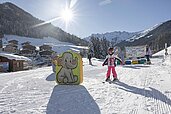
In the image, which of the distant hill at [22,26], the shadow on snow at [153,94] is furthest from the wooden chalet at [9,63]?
the distant hill at [22,26]

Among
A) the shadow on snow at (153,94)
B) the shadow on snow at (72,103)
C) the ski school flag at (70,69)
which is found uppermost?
the ski school flag at (70,69)

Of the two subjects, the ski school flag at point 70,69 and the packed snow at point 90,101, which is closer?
the packed snow at point 90,101

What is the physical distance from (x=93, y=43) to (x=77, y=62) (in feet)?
252

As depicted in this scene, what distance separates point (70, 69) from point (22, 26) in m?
136

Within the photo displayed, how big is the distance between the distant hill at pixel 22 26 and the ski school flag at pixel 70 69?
121176 mm

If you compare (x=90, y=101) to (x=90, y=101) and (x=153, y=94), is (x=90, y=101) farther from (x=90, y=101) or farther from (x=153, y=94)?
(x=153, y=94)

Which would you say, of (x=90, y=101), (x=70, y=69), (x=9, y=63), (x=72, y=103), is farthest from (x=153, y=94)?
(x=9, y=63)

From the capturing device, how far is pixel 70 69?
9.33 metres

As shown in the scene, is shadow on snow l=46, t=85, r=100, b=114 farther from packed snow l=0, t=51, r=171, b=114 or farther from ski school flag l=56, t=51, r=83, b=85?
ski school flag l=56, t=51, r=83, b=85

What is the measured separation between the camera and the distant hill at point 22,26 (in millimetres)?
130125

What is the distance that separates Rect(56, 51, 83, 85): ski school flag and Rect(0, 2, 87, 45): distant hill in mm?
121176

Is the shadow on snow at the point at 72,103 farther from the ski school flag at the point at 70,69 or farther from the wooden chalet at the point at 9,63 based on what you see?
the wooden chalet at the point at 9,63

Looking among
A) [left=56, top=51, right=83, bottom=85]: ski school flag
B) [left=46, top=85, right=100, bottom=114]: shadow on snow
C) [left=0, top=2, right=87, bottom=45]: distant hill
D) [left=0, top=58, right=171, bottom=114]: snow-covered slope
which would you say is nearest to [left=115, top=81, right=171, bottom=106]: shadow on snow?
[left=0, top=58, right=171, bottom=114]: snow-covered slope

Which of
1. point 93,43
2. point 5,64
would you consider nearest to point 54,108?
point 5,64
